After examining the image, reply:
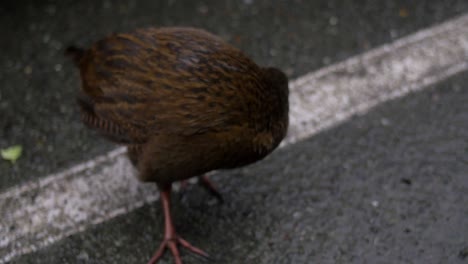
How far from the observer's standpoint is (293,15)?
3.78 m

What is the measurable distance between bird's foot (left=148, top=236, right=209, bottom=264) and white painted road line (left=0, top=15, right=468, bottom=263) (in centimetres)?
28

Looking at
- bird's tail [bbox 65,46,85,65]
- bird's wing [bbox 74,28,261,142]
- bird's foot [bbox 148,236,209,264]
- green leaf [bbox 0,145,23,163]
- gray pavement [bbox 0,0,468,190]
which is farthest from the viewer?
gray pavement [bbox 0,0,468,190]

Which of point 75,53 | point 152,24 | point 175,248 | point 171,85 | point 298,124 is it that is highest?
point 171,85

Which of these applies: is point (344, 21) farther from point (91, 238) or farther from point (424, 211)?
point (91, 238)

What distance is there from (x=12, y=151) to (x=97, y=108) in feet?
2.65

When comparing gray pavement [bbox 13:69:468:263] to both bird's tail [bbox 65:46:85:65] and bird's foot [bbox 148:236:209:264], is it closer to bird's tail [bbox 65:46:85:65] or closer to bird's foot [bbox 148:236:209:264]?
bird's foot [bbox 148:236:209:264]

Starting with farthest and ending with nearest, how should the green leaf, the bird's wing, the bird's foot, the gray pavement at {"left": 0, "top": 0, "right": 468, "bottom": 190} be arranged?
1. the gray pavement at {"left": 0, "top": 0, "right": 468, "bottom": 190}
2. the green leaf
3. the bird's foot
4. the bird's wing

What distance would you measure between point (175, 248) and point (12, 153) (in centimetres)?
101

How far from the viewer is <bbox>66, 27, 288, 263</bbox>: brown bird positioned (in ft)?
7.15

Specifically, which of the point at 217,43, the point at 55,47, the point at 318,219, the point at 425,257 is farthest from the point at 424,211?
the point at 55,47

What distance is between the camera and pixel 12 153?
2885mm

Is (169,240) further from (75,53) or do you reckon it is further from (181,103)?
(75,53)

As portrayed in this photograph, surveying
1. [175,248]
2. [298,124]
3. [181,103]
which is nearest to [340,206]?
[298,124]

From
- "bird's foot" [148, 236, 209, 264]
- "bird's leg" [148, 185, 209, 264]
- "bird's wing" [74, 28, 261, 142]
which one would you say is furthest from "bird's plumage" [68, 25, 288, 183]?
"bird's foot" [148, 236, 209, 264]
